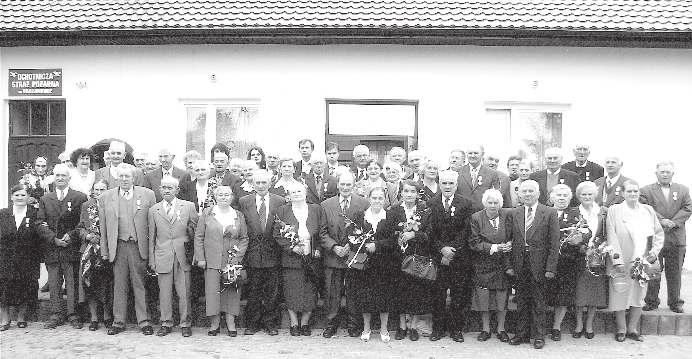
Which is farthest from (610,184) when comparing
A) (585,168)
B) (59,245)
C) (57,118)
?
(57,118)

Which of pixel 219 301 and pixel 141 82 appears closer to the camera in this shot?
pixel 219 301

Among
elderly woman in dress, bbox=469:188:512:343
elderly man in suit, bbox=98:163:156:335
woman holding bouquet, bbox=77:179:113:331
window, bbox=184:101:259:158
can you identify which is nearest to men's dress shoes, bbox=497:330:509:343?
elderly woman in dress, bbox=469:188:512:343

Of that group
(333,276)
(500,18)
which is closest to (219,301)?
(333,276)

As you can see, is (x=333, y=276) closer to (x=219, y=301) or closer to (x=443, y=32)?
(x=219, y=301)

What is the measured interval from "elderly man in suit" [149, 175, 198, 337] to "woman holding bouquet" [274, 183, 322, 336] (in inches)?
40.9

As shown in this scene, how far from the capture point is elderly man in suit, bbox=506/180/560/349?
279 inches

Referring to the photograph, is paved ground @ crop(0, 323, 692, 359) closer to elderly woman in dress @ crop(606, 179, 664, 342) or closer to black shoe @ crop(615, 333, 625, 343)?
black shoe @ crop(615, 333, 625, 343)

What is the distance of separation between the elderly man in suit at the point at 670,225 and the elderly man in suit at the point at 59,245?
663 centimetres

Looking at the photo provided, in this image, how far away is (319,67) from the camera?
37.0 feet

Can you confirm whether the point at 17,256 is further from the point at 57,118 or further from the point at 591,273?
the point at 591,273

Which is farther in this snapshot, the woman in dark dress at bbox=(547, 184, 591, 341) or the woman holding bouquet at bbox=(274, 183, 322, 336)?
the woman holding bouquet at bbox=(274, 183, 322, 336)

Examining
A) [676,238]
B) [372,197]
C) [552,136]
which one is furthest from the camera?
[552,136]

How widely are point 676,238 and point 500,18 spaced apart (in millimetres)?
4800

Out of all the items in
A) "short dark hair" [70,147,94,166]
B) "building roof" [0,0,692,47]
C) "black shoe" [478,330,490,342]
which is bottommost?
"black shoe" [478,330,490,342]
